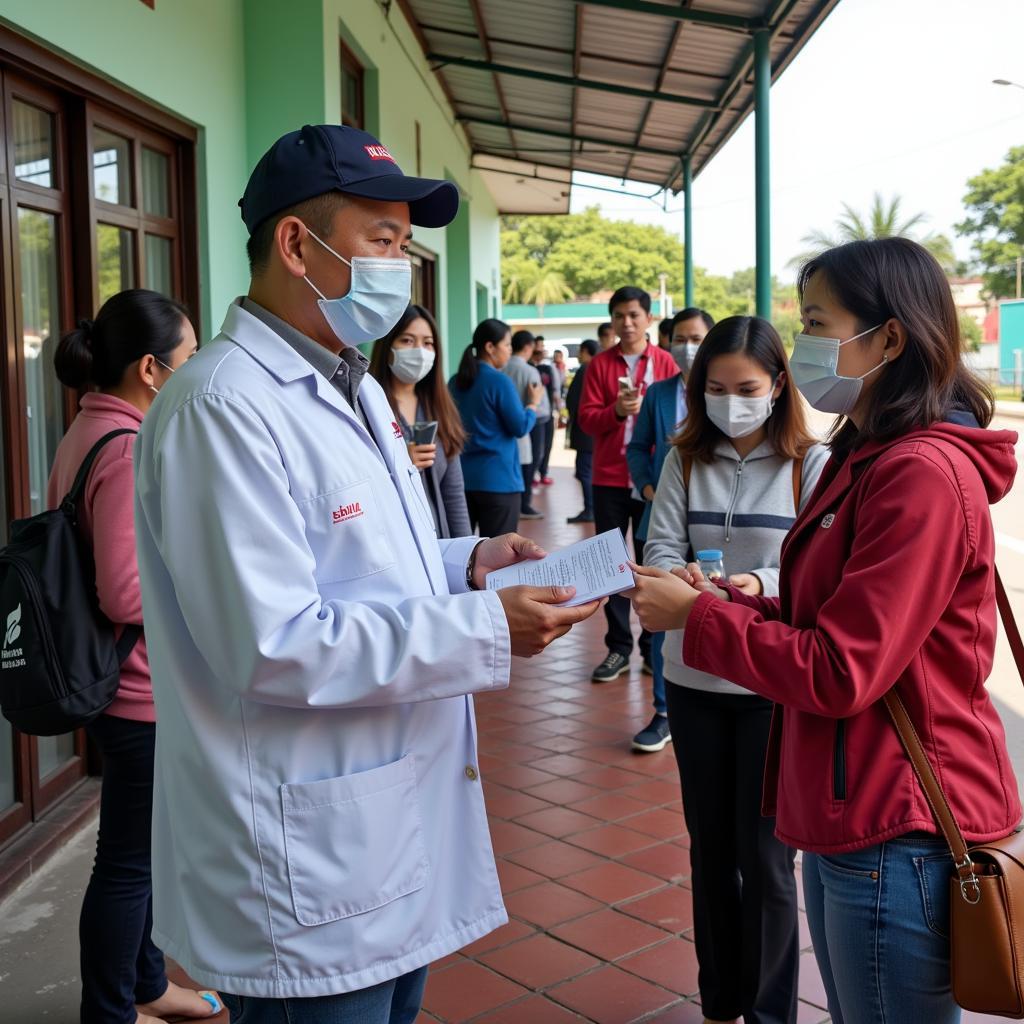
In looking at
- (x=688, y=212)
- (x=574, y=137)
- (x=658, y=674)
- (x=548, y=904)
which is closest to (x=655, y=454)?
(x=658, y=674)

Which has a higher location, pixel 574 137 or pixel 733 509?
pixel 574 137

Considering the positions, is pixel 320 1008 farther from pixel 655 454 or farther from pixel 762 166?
pixel 762 166

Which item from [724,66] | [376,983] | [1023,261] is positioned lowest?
[376,983]

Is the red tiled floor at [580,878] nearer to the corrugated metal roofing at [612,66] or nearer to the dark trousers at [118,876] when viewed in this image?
the dark trousers at [118,876]

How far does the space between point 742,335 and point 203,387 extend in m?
1.89

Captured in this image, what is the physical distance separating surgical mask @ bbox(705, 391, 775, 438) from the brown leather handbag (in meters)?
1.42

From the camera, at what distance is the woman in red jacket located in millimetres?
1694

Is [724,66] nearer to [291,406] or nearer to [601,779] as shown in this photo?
[601,779]

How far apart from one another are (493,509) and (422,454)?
2142 millimetres

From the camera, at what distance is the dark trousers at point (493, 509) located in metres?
6.57

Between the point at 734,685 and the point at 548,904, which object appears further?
the point at 548,904

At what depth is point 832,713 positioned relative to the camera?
172 cm

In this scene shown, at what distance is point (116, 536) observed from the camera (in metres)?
2.51

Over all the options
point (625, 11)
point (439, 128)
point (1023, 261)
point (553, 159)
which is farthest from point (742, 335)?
point (1023, 261)
